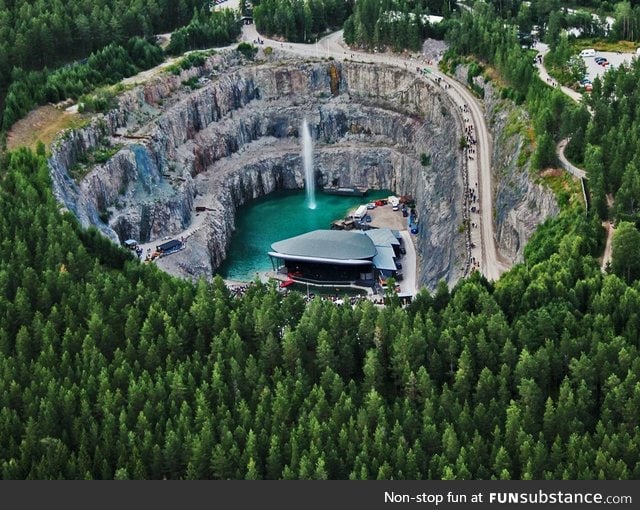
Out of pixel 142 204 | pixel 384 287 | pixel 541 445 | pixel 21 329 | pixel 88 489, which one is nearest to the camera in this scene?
pixel 88 489

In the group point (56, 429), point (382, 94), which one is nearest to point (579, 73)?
point (382, 94)

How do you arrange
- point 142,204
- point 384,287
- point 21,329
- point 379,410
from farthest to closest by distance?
1. point 142,204
2. point 384,287
3. point 21,329
4. point 379,410

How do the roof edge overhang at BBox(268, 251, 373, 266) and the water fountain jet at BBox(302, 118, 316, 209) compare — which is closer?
the roof edge overhang at BBox(268, 251, 373, 266)

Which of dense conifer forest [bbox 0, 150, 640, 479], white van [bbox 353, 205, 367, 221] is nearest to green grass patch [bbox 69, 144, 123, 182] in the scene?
dense conifer forest [bbox 0, 150, 640, 479]

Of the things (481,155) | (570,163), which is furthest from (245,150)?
(570,163)

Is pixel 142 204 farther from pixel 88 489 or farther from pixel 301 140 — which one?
pixel 88 489

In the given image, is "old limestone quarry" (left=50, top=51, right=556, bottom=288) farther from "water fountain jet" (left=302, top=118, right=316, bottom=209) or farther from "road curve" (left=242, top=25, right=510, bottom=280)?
"road curve" (left=242, top=25, right=510, bottom=280)
